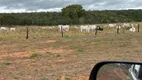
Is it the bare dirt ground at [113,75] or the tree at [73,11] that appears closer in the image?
the bare dirt ground at [113,75]

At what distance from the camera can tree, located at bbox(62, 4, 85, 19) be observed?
81562mm

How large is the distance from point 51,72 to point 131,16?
116 metres

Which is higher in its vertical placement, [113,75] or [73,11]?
[73,11]

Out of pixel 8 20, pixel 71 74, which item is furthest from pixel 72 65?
pixel 8 20

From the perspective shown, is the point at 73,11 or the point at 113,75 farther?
the point at 73,11

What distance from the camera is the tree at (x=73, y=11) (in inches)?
3211

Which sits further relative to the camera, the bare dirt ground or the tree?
the tree

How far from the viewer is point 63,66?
12109mm

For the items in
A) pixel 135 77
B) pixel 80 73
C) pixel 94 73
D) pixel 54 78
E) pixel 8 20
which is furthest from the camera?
pixel 8 20

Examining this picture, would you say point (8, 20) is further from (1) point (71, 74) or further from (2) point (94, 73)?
(2) point (94, 73)

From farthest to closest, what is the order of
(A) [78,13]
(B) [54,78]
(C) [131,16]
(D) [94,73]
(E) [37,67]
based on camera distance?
(C) [131,16] < (A) [78,13] < (E) [37,67] < (B) [54,78] < (D) [94,73]

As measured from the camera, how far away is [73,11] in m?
80.9

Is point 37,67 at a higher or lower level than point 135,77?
lower

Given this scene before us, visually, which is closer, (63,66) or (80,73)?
(80,73)
